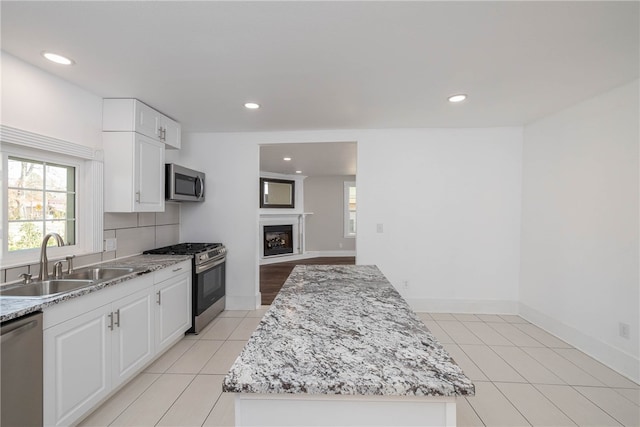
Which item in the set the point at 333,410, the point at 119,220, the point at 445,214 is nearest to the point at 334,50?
the point at 333,410

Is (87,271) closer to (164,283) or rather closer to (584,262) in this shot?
(164,283)

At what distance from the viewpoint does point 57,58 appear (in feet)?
6.35

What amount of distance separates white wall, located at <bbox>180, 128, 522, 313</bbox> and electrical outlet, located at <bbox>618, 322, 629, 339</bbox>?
1.29 m

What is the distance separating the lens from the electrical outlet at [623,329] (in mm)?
2309

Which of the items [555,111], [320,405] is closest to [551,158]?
[555,111]

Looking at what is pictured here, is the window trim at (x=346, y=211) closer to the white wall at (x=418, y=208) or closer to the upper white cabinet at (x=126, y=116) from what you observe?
the white wall at (x=418, y=208)

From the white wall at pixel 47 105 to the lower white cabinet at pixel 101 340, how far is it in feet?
4.15

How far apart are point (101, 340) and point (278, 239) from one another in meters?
5.82

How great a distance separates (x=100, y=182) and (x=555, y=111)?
4.43 meters

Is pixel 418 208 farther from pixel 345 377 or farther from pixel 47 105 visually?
pixel 47 105

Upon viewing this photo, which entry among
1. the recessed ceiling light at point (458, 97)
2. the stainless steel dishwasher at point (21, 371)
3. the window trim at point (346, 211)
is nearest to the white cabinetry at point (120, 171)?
the stainless steel dishwasher at point (21, 371)

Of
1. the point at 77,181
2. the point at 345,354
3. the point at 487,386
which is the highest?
the point at 77,181

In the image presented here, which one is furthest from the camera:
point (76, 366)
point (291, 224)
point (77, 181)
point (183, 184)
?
point (291, 224)

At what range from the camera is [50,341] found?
60.8 inches
